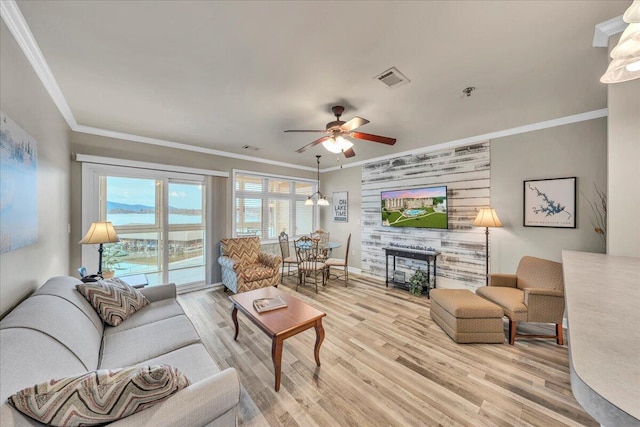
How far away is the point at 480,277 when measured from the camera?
146 inches

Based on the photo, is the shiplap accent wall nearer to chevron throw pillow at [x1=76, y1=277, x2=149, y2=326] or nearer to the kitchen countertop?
the kitchen countertop

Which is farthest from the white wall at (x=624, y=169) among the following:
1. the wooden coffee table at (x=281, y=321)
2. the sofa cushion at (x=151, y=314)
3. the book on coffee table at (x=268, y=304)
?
the sofa cushion at (x=151, y=314)

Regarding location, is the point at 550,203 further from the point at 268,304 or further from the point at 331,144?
the point at 268,304

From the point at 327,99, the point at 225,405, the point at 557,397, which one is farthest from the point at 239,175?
the point at 557,397

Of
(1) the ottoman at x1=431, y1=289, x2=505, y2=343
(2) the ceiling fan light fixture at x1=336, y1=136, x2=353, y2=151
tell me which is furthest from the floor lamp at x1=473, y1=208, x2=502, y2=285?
(2) the ceiling fan light fixture at x1=336, y1=136, x2=353, y2=151

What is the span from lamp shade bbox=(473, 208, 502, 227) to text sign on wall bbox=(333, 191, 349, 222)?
290cm

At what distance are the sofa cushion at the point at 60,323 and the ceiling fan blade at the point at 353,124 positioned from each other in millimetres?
2614

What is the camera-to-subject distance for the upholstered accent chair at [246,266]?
385 cm

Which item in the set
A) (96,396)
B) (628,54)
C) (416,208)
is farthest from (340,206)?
(96,396)

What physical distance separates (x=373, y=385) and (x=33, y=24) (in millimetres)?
3571

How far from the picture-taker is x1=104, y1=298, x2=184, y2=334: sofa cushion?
200 centimetres

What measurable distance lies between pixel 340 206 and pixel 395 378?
4218mm

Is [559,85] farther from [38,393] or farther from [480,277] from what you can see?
[38,393]

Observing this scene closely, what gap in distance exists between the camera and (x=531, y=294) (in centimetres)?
250
